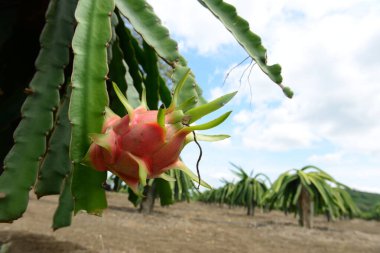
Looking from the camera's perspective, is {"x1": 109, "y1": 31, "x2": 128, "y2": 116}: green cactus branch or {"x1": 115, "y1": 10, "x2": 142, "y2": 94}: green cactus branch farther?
{"x1": 115, "y1": 10, "x2": 142, "y2": 94}: green cactus branch

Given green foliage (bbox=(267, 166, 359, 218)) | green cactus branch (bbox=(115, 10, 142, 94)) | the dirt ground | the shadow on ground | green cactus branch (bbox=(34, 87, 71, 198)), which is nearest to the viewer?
green cactus branch (bbox=(34, 87, 71, 198))

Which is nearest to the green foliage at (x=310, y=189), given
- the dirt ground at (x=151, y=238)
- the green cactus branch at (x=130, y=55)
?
the dirt ground at (x=151, y=238)

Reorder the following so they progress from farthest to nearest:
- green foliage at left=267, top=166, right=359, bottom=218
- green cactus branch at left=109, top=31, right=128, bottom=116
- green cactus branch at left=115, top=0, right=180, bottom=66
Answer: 1. green foliage at left=267, top=166, right=359, bottom=218
2. green cactus branch at left=109, top=31, right=128, bottom=116
3. green cactus branch at left=115, top=0, right=180, bottom=66

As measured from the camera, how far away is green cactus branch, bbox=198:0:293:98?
1398mm

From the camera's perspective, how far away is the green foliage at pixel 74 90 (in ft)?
2.87

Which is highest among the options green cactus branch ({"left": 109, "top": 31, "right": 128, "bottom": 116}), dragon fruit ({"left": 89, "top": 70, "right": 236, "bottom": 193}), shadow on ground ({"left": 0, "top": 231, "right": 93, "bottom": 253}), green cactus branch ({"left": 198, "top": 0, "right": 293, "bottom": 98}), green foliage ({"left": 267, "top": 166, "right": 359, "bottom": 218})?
green foliage ({"left": 267, "top": 166, "right": 359, "bottom": 218})

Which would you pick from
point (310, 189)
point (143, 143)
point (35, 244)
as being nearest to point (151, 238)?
point (35, 244)

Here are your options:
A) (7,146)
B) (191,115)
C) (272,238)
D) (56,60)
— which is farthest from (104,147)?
(272,238)

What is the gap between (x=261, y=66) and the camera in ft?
4.57

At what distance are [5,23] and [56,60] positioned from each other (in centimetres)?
51

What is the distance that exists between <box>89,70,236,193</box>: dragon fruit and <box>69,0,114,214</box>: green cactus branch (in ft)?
0.21

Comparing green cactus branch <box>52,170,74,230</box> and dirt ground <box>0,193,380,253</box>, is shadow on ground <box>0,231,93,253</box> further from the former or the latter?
green cactus branch <box>52,170,74,230</box>

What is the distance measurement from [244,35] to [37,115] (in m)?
0.76

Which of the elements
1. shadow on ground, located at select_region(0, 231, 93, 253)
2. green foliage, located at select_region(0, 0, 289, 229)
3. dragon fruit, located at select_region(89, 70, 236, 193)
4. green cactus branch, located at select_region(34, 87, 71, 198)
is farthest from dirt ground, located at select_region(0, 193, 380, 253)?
dragon fruit, located at select_region(89, 70, 236, 193)
